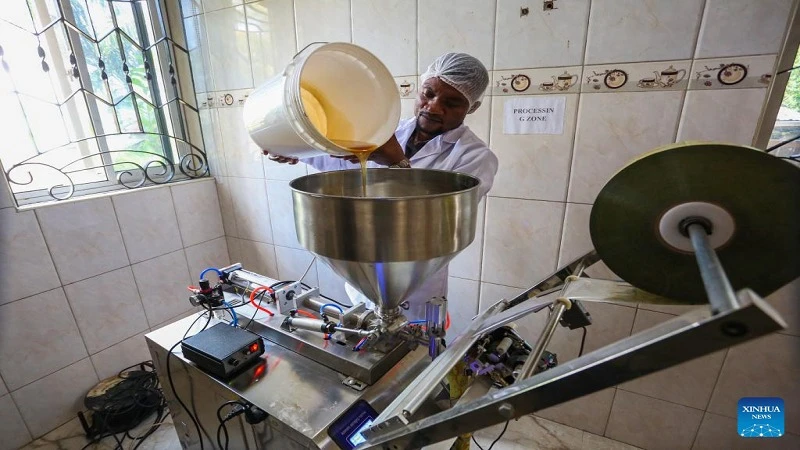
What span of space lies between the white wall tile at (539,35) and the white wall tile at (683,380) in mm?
921

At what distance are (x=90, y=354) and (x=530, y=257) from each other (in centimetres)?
190

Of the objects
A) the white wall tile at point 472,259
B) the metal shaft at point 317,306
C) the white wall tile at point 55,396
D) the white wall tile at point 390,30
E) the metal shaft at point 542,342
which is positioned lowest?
the white wall tile at point 55,396

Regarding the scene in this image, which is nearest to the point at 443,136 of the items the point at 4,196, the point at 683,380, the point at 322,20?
the point at 322,20

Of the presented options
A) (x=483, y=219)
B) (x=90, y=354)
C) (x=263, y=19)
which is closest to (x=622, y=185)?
(x=483, y=219)

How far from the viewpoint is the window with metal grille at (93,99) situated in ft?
4.09

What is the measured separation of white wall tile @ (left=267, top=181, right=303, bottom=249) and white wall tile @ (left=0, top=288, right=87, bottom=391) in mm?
866

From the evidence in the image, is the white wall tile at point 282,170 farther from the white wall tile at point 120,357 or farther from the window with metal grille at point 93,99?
the white wall tile at point 120,357

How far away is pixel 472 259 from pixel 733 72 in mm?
951

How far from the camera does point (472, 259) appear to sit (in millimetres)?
1354

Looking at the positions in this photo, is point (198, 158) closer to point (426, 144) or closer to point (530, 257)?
point (426, 144)

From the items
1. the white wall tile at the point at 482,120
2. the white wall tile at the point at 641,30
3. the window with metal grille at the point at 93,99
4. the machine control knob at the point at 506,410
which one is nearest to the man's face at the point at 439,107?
the white wall tile at the point at 482,120

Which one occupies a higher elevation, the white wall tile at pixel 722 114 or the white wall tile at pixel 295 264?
the white wall tile at pixel 722 114

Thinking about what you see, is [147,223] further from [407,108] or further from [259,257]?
[407,108]

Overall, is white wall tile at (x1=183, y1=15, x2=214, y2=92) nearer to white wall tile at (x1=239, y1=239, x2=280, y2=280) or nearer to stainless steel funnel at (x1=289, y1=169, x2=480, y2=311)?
white wall tile at (x1=239, y1=239, x2=280, y2=280)
